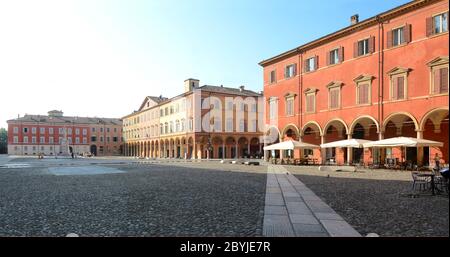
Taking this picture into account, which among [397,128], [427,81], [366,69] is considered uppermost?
[366,69]

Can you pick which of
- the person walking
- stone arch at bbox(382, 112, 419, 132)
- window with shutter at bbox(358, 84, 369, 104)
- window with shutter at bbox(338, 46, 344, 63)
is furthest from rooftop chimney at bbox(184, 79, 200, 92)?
the person walking

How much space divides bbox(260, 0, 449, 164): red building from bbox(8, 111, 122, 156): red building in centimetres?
6927

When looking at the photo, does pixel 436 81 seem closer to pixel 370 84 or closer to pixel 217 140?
pixel 370 84

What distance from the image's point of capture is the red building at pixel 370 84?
72.1 ft

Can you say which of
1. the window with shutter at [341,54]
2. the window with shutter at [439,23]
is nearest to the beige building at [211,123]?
the window with shutter at [341,54]

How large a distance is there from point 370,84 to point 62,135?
9081 centimetres

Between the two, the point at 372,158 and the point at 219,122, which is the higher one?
the point at 219,122

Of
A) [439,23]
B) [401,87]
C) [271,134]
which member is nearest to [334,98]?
[401,87]

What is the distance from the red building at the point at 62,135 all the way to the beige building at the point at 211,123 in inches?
1453

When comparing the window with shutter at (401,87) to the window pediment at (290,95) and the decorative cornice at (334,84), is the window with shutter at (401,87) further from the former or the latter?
the window pediment at (290,95)
